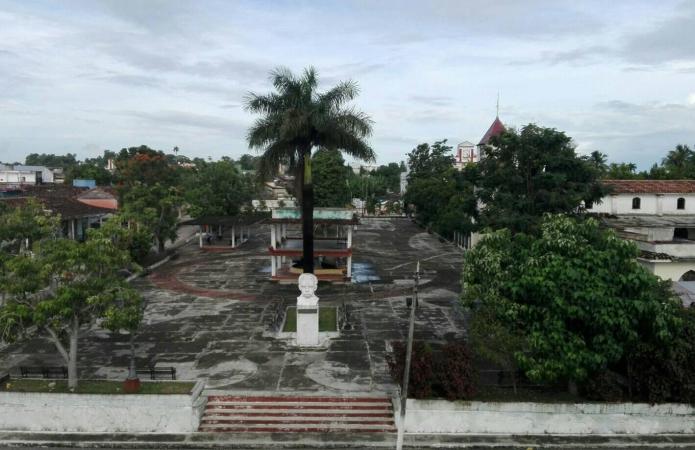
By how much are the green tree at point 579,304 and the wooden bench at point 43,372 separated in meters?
14.0

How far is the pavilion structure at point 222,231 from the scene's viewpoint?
155 feet

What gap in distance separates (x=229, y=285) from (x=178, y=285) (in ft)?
10.3

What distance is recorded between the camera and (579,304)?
47.9 feet

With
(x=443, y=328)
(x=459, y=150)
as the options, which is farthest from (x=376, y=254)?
(x=459, y=150)

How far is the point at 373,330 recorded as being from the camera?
23953mm

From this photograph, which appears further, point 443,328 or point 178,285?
point 178,285

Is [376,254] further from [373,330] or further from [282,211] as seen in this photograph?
[373,330]

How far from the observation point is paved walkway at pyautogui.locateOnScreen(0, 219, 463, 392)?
737 inches

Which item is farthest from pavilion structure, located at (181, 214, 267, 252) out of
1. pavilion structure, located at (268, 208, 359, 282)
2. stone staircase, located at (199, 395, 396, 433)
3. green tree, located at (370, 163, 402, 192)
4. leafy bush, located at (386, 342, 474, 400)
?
green tree, located at (370, 163, 402, 192)

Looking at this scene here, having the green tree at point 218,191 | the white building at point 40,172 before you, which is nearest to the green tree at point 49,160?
the white building at point 40,172

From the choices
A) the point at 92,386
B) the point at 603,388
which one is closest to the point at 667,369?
the point at 603,388

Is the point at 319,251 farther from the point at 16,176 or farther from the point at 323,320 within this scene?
the point at 16,176

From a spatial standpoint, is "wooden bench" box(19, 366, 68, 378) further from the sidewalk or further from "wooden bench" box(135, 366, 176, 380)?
"wooden bench" box(135, 366, 176, 380)

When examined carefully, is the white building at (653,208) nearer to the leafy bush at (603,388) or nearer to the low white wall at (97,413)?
the leafy bush at (603,388)
